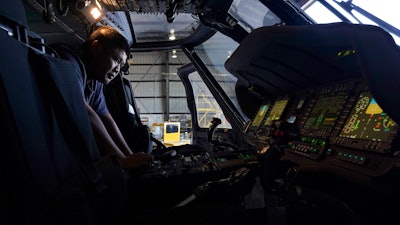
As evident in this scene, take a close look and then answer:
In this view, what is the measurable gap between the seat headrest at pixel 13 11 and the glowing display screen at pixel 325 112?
132cm

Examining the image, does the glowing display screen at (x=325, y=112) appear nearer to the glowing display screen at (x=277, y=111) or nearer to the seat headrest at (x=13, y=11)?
the glowing display screen at (x=277, y=111)

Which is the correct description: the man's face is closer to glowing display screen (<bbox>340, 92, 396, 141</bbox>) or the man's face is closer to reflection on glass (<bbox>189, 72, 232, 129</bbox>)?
glowing display screen (<bbox>340, 92, 396, 141</bbox>)

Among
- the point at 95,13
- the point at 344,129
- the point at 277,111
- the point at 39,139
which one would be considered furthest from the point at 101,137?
the point at 95,13

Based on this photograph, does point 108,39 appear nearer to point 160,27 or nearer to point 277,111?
point 277,111

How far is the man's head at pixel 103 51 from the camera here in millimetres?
1696

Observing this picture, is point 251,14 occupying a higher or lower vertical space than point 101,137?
higher

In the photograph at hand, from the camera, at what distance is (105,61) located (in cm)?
172

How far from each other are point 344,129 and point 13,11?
1296 millimetres

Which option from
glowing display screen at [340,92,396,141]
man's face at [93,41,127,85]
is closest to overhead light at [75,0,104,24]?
man's face at [93,41,127,85]

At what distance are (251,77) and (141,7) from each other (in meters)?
1.67

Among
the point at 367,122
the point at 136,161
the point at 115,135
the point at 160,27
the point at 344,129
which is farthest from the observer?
the point at 160,27

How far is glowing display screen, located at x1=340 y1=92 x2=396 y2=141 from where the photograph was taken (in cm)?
102

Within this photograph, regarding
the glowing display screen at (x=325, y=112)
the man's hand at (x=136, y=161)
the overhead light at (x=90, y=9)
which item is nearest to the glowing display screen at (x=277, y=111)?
the glowing display screen at (x=325, y=112)

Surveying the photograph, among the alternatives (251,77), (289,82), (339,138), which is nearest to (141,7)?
(251,77)
